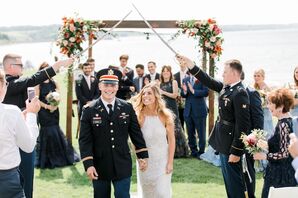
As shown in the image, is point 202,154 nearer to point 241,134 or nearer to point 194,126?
point 194,126

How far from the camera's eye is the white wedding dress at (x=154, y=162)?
5.79m

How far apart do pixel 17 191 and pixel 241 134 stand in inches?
102

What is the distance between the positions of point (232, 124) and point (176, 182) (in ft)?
6.88

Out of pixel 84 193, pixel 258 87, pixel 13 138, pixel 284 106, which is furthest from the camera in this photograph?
pixel 258 87

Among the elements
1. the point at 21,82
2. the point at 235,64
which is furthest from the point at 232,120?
the point at 21,82

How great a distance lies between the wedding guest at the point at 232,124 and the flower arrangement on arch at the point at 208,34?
3.02 meters

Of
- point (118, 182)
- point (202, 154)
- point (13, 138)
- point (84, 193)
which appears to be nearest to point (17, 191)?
point (13, 138)

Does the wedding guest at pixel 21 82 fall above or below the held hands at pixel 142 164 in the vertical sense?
above

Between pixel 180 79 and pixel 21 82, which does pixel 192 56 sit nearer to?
pixel 180 79

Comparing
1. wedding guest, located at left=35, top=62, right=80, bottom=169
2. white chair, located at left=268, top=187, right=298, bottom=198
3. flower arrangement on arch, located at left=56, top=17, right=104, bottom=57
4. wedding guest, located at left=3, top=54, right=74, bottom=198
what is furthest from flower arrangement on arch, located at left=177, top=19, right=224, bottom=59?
white chair, located at left=268, top=187, right=298, bottom=198

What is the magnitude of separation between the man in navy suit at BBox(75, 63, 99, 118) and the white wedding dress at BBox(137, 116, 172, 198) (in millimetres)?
3836

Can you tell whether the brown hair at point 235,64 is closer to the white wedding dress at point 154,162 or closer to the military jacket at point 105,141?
the white wedding dress at point 154,162

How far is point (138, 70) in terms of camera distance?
11016 mm

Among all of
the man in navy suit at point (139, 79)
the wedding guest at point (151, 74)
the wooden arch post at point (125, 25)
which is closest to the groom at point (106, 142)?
the wooden arch post at point (125, 25)
